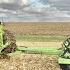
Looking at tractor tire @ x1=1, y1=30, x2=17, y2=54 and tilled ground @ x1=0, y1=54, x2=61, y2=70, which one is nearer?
tilled ground @ x1=0, y1=54, x2=61, y2=70

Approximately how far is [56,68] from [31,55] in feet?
14.8

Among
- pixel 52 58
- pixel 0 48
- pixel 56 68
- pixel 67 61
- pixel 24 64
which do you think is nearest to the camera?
pixel 67 61

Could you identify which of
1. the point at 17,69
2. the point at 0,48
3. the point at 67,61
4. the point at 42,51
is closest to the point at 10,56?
the point at 0,48

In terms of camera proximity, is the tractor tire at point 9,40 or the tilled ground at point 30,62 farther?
the tractor tire at point 9,40

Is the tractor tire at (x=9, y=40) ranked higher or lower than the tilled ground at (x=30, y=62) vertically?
higher

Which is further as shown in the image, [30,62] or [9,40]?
[9,40]

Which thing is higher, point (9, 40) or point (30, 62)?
point (9, 40)

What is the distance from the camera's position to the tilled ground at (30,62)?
58.6 feet

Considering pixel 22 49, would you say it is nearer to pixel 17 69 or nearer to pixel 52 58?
pixel 52 58

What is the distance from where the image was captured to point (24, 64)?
18750 mm

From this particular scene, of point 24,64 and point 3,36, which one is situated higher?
point 3,36

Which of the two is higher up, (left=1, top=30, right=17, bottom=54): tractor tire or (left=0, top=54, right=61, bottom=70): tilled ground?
(left=1, top=30, right=17, bottom=54): tractor tire

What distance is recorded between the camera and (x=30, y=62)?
19.4 m

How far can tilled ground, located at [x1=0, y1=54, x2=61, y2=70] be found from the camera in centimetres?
1786
